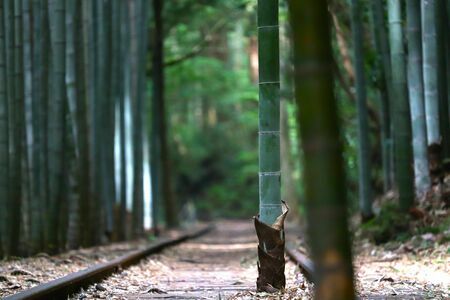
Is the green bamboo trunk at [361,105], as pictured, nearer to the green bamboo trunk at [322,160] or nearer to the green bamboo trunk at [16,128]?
the green bamboo trunk at [16,128]

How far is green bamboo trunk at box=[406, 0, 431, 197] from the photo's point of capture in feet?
27.8

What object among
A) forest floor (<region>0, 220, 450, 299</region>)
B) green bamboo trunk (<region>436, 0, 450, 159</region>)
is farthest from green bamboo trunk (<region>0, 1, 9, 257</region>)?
green bamboo trunk (<region>436, 0, 450, 159</region>)

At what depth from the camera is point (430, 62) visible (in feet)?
27.3

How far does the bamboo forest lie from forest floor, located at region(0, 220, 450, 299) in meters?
0.03

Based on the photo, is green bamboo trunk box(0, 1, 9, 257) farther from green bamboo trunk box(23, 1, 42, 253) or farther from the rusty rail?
the rusty rail

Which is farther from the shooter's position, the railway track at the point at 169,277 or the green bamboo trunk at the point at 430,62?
the green bamboo trunk at the point at 430,62

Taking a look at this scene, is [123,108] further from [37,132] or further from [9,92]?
[9,92]

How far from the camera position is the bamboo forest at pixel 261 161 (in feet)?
8.30

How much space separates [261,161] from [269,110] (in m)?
0.36

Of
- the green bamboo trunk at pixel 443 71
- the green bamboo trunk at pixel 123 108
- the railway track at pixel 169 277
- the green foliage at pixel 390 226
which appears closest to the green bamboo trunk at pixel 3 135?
the railway track at pixel 169 277

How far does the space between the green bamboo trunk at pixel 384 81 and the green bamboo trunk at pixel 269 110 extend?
4435 millimetres

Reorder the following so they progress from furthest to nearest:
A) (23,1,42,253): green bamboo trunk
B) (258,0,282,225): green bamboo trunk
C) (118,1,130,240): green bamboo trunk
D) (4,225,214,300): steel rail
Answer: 1. (118,1,130,240): green bamboo trunk
2. (23,1,42,253): green bamboo trunk
3. (258,0,282,225): green bamboo trunk
4. (4,225,214,300): steel rail

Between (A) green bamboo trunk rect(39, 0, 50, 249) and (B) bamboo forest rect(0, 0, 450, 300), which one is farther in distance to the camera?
(A) green bamboo trunk rect(39, 0, 50, 249)

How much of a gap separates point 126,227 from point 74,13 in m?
5.06
